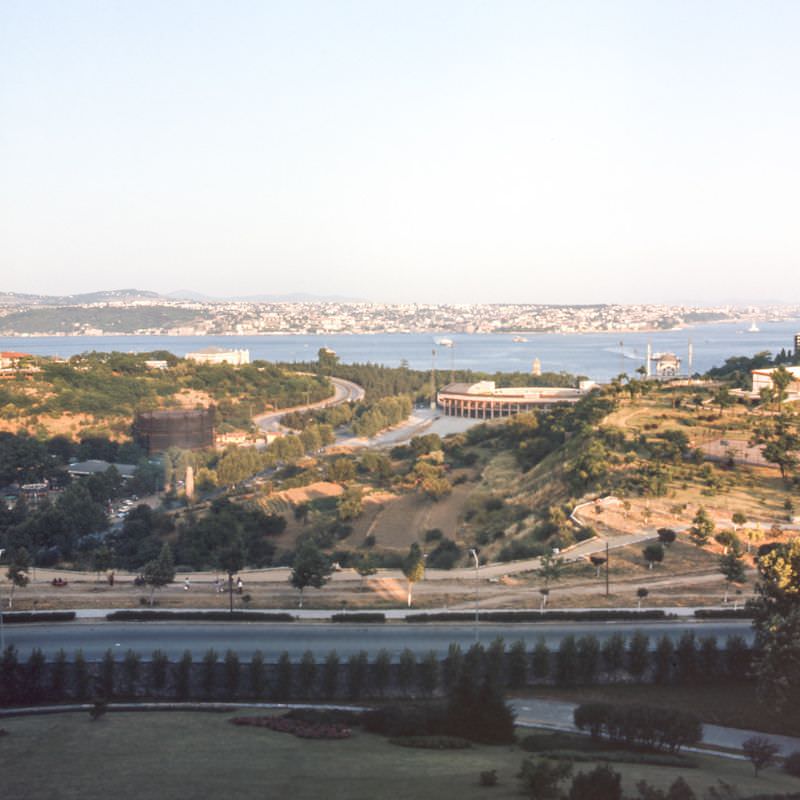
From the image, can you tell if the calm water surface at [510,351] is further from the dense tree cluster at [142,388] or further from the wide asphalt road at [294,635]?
the wide asphalt road at [294,635]

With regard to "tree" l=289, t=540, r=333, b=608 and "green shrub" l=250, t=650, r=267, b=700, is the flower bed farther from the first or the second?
"tree" l=289, t=540, r=333, b=608

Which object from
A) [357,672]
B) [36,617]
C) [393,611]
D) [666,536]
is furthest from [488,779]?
[666,536]

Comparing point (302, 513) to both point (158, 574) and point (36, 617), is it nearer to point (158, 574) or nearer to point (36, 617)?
point (158, 574)

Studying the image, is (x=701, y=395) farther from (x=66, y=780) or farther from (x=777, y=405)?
(x=66, y=780)

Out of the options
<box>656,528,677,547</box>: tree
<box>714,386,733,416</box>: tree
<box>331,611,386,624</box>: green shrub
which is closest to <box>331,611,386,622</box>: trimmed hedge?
<box>331,611,386,624</box>: green shrub

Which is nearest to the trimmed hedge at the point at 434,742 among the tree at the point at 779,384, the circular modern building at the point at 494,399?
the tree at the point at 779,384
